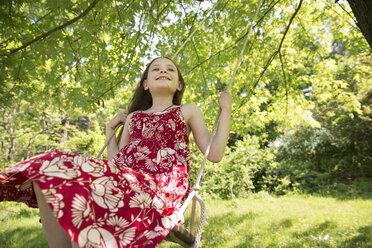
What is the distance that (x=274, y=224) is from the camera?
13.4ft

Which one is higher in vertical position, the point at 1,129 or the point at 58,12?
the point at 58,12

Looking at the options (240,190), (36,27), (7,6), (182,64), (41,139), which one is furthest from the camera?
(41,139)

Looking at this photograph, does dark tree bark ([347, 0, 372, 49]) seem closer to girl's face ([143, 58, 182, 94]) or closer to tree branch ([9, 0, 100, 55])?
girl's face ([143, 58, 182, 94])

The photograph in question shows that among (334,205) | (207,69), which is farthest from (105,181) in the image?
(334,205)

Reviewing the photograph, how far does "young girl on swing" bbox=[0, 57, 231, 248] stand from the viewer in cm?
97

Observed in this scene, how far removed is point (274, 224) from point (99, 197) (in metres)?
3.63

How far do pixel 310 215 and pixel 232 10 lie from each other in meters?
3.36

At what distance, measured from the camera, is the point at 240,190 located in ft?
21.7

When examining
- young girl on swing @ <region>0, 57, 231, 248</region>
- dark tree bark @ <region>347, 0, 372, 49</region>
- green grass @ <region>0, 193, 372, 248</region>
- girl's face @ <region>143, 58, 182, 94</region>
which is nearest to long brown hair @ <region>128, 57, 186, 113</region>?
girl's face @ <region>143, 58, 182, 94</region>

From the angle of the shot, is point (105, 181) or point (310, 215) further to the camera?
point (310, 215)

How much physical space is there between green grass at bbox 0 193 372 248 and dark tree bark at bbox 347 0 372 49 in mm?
2430

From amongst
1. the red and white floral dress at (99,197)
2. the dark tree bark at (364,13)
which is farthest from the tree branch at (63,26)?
the dark tree bark at (364,13)

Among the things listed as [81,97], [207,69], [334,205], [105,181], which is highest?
[207,69]

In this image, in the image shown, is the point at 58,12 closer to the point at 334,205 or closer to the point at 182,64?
the point at 182,64
